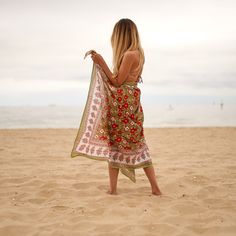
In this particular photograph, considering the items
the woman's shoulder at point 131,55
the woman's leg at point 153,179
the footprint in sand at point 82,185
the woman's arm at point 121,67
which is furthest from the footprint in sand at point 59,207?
the woman's shoulder at point 131,55

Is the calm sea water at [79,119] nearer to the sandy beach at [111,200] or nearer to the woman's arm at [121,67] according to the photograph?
the sandy beach at [111,200]

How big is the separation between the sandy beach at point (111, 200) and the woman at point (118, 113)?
1.33ft

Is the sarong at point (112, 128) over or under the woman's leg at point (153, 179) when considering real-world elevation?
over

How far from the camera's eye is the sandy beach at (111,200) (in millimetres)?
3010

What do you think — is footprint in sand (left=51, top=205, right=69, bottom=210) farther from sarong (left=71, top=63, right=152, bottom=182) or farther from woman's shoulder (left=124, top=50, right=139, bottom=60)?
woman's shoulder (left=124, top=50, right=139, bottom=60)

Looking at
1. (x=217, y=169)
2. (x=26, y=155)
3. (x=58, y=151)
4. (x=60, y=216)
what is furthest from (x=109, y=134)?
(x=58, y=151)

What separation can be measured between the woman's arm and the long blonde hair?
0.25 ft

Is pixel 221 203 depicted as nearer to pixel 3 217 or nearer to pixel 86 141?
pixel 86 141

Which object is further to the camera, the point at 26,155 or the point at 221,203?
the point at 26,155

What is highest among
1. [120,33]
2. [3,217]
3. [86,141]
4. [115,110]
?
[120,33]

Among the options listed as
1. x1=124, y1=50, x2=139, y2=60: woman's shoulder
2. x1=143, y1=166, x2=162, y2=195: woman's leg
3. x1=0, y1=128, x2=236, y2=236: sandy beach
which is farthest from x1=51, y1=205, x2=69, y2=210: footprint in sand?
x1=124, y1=50, x2=139, y2=60: woman's shoulder

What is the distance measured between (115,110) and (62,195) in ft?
4.18

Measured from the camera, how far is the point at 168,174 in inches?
206

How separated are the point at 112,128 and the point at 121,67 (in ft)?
2.54
